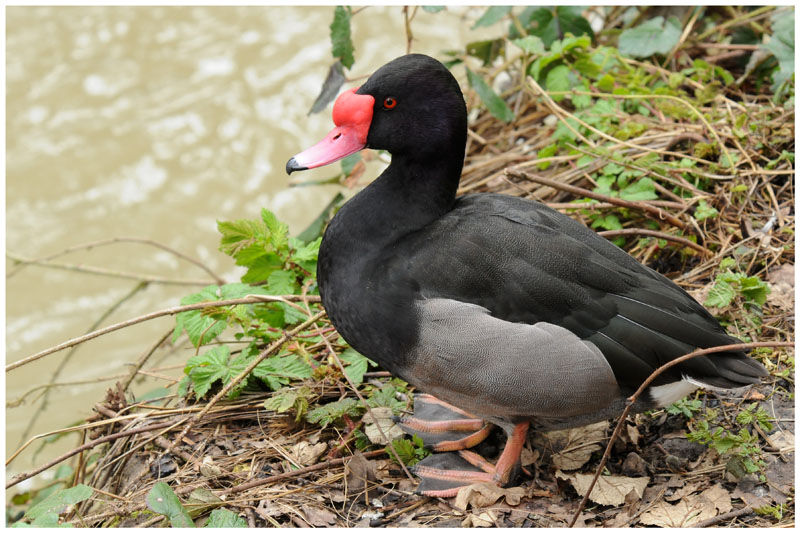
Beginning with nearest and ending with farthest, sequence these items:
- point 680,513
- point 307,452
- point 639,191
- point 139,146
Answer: point 680,513
point 307,452
point 639,191
point 139,146

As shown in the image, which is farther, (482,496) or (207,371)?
(207,371)

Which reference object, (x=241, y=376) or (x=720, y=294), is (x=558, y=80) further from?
(x=241, y=376)

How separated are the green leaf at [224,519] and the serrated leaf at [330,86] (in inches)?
82.4

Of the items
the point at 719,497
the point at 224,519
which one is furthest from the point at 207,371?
the point at 719,497

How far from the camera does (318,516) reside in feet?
8.84

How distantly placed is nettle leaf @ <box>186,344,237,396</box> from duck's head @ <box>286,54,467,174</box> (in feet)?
2.91

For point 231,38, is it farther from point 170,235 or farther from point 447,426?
point 447,426

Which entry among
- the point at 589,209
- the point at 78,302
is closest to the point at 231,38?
the point at 78,302

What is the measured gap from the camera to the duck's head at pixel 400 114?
2770 millimetres

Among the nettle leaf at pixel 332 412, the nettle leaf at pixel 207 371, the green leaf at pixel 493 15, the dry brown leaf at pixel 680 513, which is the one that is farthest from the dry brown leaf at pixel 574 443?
the green leaf at pixel 493 15

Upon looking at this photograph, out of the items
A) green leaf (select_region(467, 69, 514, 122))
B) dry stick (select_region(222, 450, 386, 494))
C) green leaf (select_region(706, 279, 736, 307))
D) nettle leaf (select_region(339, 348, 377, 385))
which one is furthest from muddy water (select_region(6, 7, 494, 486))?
green leaf (select_region(706, 279, 736, 307))

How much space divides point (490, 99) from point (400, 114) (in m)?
1.72

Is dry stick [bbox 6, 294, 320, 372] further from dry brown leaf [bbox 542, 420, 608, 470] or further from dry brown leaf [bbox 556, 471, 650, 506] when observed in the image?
dry brown leaf [bbox 556, 471, 650, 506]

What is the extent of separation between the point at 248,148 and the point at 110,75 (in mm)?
1487
